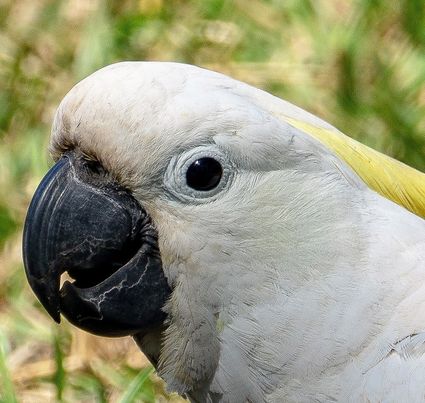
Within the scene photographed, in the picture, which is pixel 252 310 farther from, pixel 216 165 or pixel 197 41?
pixel 197 41

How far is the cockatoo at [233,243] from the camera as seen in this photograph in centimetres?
200

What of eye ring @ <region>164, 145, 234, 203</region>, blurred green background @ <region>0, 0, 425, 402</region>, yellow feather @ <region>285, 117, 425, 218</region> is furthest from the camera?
blurred green background @ <region>0, 0, 425, 402</region>

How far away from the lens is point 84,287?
213 cm

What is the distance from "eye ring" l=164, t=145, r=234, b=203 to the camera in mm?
1994

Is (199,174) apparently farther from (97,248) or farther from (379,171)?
(379,171)

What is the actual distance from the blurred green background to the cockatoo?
4.02ft

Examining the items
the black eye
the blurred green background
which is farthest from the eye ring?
the blurred green background

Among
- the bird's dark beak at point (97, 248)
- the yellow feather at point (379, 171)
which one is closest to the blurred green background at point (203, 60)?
the bird's dark beak at point (97, 248)

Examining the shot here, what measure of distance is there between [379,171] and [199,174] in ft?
1.36

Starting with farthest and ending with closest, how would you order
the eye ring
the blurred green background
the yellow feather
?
the blurred green background
the yellow feather
the eye ring

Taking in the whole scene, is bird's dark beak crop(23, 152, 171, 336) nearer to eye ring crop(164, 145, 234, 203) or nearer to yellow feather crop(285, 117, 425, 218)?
eye ring crop(164, 145, 234, 203)

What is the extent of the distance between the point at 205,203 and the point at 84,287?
33 centimetres

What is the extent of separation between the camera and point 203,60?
412 cm

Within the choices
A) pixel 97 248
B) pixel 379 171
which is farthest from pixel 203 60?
pixel 97 248
